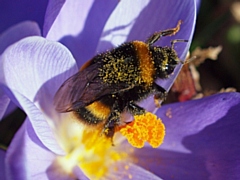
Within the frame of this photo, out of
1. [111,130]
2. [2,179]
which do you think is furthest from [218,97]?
[2,179]

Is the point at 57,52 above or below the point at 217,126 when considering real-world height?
above

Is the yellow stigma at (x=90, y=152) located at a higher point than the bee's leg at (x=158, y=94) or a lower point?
lower

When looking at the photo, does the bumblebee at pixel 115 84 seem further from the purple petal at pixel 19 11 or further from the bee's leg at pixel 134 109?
the purple petal at pixel 19 11

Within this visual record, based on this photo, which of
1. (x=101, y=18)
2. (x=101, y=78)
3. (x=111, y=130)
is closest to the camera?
(x=101, y=78)

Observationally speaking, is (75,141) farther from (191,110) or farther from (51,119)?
(191,110)

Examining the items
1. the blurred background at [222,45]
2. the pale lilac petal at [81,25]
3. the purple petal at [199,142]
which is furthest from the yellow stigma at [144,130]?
the blurred background at [222,45]

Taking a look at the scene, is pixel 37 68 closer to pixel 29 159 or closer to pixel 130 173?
pixel 29 159

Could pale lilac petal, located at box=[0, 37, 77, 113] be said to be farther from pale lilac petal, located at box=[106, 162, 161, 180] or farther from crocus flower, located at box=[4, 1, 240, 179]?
pale lilac petal, located at box=[106, 162, 161, 180]
